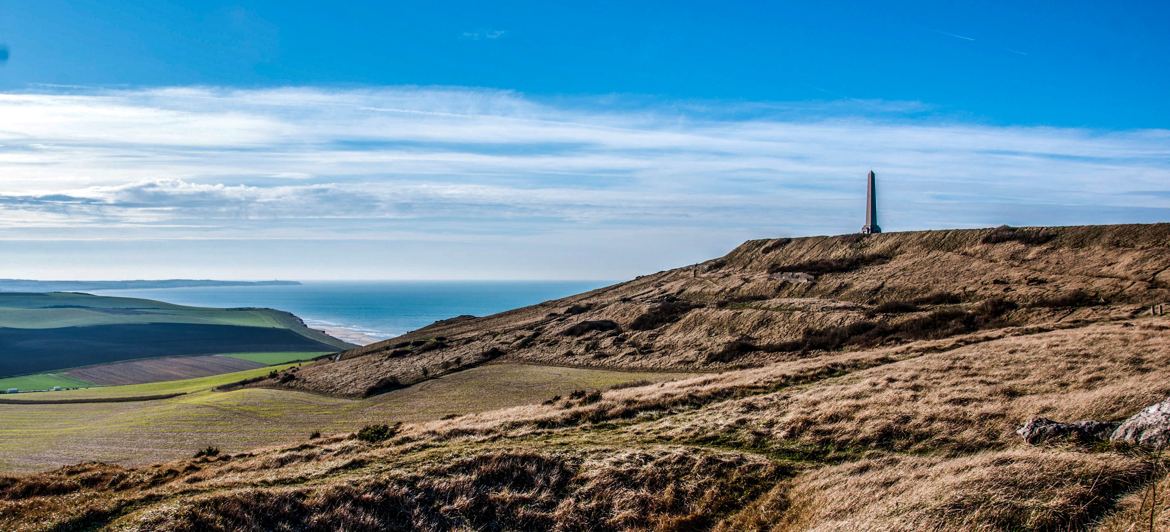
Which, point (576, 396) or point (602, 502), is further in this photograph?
point (576, 396)

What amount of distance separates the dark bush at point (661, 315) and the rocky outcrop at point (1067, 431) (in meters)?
49.0

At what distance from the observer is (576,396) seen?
111ft

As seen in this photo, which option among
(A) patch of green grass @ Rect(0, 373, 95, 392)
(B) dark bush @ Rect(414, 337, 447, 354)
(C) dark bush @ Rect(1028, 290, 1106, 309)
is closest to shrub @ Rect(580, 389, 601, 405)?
(C) dark bush @ Rect(1028, 290, 1106, 309)

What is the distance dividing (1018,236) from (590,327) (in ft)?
142

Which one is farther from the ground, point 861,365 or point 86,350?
point 861,365

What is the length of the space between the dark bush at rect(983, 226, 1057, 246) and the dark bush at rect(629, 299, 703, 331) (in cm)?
3031

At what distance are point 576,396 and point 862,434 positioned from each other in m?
16.8

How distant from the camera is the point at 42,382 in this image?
11381cm

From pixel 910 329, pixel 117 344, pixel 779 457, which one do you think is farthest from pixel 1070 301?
pixel 117 344

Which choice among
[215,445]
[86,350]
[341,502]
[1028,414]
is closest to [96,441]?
[215,445]

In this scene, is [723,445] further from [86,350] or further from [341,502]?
[86,350]

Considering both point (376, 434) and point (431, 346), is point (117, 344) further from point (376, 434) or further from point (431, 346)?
point (376, 434)

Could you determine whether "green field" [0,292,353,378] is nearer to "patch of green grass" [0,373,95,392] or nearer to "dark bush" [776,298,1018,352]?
"patch of green grass" [0,373,95,392]

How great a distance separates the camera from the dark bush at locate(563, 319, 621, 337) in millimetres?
67500
